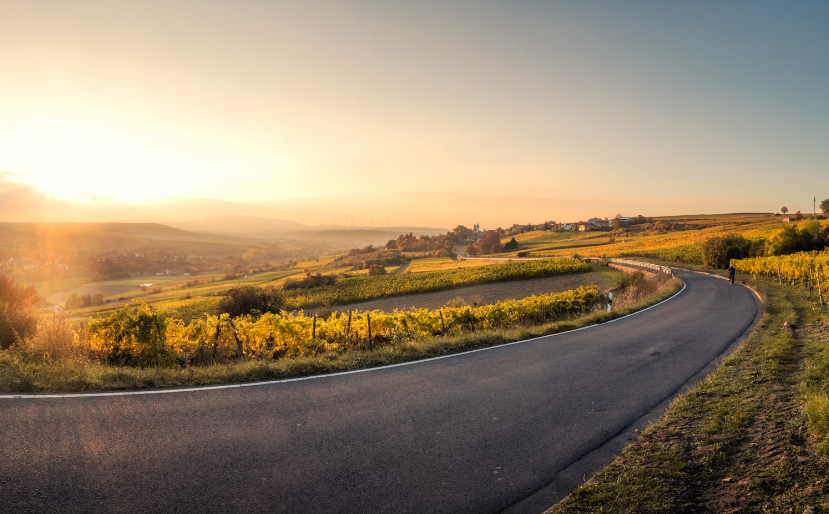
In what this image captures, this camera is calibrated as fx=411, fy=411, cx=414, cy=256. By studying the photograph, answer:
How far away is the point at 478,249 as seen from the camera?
118m

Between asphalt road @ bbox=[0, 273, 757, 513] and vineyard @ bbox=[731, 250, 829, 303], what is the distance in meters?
17.8

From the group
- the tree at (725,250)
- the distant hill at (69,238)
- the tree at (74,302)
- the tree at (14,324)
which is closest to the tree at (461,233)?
the distant hill at (69,238)

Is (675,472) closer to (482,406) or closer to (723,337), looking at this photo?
(482,406)

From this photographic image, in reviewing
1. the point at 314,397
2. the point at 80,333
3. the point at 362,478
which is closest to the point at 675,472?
the point at 362,478

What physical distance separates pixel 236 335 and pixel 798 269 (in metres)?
32.7

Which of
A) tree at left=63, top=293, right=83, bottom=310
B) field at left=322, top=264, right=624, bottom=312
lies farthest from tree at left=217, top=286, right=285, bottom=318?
tree at left=63, top=293, right=83, bottom=310

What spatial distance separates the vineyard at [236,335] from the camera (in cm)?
1003

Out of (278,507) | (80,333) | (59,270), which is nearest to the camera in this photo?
(278,507)

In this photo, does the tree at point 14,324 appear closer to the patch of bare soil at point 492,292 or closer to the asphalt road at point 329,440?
A: the asphalt road at point 329,440

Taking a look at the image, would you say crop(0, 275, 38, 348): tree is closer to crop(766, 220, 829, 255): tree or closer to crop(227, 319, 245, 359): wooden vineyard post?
crop(227, 319, 245, 359): wooden vineyard post

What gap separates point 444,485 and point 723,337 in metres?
13.1

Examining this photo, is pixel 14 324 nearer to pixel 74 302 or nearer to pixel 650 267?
pixel 650 267

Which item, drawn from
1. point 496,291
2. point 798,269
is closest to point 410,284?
point 496,291

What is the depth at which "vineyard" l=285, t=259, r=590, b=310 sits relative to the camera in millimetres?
47562
